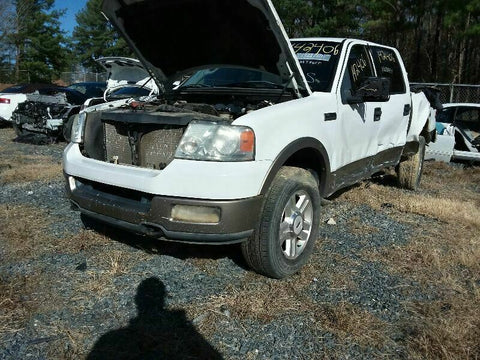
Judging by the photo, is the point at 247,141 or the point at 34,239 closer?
the point at 247,141

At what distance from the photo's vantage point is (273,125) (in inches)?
122

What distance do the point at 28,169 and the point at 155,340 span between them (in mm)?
5555

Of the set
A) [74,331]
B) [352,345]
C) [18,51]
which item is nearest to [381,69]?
[352,345]

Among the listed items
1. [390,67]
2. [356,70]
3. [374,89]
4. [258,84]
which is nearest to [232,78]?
[258,84]

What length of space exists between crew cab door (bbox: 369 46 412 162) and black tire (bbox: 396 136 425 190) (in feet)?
2.57

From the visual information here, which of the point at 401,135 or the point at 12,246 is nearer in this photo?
the point at 12,246

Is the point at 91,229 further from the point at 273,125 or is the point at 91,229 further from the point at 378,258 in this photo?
the point at 378,258

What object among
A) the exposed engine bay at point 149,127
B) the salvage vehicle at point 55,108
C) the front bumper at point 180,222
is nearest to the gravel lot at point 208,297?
the front bumper at point 180,222

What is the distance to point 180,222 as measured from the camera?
9.50 feet

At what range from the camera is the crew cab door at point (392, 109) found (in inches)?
198

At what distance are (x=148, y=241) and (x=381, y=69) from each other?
3.25 meters

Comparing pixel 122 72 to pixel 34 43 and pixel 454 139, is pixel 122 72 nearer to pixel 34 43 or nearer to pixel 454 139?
pixel 454 139

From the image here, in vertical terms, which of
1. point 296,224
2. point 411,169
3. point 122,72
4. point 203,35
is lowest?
point 411,169

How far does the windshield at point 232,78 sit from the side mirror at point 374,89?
759 mm
